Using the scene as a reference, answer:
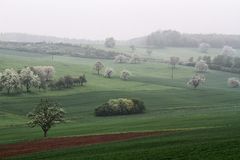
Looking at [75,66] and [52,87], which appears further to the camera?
[75,66]

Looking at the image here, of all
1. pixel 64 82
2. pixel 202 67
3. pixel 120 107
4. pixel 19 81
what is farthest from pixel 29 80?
pixel 202 67

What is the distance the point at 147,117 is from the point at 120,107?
14057mm

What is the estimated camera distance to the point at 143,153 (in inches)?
1797

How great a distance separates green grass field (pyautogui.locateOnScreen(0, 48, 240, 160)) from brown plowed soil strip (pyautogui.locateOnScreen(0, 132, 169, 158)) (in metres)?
3.36

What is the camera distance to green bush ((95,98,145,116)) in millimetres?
103312

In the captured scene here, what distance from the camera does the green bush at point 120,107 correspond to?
10331 centimetres

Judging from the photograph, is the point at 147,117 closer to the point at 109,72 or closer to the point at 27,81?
the point at 27,81

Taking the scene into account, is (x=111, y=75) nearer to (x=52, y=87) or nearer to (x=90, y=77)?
(x=90, y=77)

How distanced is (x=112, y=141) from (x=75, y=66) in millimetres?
144056

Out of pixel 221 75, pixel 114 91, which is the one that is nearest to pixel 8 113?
pixel 114 91

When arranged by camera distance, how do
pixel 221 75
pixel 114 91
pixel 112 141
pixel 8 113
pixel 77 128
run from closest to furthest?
pixel 112 141, pixel 77 128, pixel 8 113, pixel 114 91, pixel 221 75

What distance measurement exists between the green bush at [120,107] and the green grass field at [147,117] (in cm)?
341

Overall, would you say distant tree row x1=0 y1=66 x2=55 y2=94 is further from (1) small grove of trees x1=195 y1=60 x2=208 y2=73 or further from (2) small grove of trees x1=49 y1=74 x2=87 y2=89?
(1) small grove of trees x1=195 y1=60 x2=208 y2=73

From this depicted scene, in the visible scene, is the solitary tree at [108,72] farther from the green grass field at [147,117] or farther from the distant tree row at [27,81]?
the distant tree row at [27,81]
